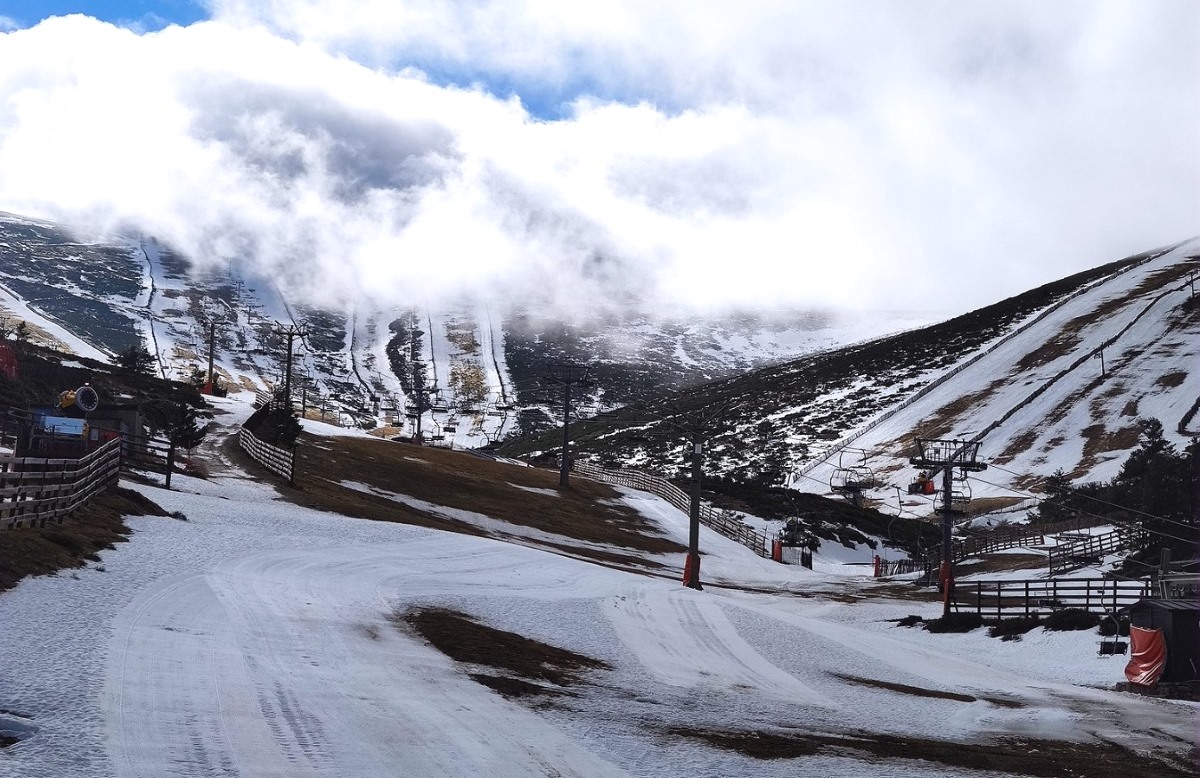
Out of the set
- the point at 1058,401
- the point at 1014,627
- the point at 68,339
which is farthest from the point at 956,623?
the point at 68,339

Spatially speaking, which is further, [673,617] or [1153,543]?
[1153,543]

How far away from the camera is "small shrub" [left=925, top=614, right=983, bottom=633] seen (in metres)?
34.6

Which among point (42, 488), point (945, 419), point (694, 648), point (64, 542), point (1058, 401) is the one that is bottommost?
point (694, 648)

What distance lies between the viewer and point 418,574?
86.0ft

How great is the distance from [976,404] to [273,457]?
4393 inches

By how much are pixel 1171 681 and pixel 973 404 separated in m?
120

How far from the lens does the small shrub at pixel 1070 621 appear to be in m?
31.0

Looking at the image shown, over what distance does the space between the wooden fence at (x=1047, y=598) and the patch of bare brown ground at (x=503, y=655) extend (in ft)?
63.6

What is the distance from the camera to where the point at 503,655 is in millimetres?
16828

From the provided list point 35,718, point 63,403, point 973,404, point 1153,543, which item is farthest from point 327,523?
point 973,404

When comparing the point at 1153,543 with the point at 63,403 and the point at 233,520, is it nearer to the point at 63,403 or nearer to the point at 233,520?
the point at 233,520

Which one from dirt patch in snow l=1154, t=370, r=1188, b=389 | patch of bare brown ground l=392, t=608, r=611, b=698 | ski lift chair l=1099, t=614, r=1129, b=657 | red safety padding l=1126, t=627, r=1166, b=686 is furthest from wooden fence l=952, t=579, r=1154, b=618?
dirt patch in snow l=1154, t=370, r=1188, b=389

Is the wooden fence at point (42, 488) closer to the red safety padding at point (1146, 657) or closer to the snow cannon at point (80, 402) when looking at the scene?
the snow cannon at point (80, 402)

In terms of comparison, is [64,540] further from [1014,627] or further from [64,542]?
[1014,627]
